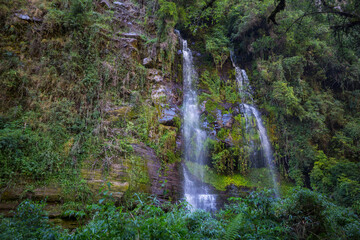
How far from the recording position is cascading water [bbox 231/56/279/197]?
38.5ft

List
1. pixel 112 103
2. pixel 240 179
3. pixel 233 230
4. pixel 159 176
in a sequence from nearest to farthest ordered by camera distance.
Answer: pixel 233 230
pixel 159 176
pixel 112 103
pixel 240 179

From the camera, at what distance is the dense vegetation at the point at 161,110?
3553mm

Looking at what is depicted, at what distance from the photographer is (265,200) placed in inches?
141

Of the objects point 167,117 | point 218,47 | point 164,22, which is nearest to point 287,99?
point 218,47

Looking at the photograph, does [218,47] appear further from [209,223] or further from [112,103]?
[209,223]

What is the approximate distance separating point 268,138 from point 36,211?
12.4m

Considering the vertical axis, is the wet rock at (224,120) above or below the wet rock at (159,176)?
above

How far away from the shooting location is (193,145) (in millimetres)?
10656

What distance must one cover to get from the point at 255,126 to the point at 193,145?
467cm

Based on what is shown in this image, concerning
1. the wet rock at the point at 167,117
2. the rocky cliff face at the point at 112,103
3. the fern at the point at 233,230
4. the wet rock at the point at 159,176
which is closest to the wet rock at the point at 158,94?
the rocky cliff face at the point at 112,103

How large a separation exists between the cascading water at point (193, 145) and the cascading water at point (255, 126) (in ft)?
10.9

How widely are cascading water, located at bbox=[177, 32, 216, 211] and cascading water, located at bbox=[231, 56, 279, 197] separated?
131 inches

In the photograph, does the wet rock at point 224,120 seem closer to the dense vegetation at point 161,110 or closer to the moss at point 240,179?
the dense vegetation at point 161,110

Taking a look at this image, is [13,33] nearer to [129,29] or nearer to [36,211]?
[129,29]
